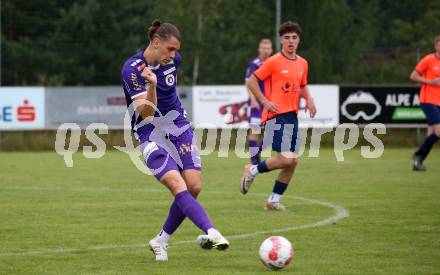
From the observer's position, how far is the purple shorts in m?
8.13

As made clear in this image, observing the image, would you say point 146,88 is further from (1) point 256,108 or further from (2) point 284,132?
(1) point 256,108

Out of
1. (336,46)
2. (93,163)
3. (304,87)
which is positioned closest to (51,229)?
(304,87)

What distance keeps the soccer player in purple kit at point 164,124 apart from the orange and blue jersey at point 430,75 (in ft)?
29.9

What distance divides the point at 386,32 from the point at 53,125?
70.2ft

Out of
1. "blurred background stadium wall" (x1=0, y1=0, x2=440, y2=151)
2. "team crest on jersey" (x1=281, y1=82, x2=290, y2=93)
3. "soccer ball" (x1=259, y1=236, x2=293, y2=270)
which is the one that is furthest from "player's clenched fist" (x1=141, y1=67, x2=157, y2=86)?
"blurred background stadium wall" (x1=0, y1=0, x2=440, y2=151)

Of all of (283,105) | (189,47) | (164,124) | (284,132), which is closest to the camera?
(164,124)

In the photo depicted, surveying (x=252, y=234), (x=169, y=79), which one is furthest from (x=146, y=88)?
(x=252, y=234)

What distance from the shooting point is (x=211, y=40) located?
1420 inches

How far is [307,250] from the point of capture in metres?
8.76

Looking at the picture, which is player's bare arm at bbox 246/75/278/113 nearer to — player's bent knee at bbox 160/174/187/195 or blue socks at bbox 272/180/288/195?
blue socks at bbox 272/180/288/195

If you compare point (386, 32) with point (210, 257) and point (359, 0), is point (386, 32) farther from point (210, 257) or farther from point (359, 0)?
point (210, 257)

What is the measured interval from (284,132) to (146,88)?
3.94m

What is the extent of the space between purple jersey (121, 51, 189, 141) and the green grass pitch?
116 centimetres

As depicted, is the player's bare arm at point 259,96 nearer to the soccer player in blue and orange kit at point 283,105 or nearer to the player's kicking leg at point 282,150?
the soccer player in blue and orange kit at point 283,105
